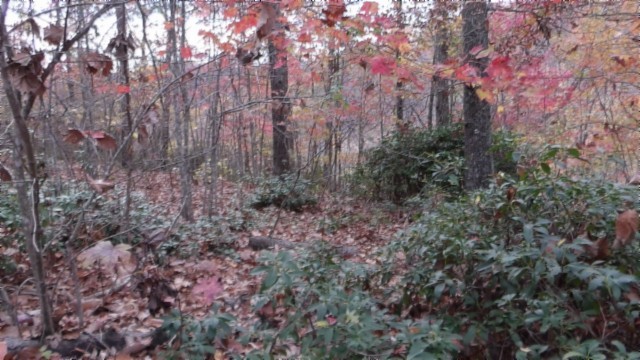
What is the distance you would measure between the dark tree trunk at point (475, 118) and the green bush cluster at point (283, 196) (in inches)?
112

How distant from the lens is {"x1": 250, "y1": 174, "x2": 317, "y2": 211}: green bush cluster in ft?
26.7

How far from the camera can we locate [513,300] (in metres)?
2.39

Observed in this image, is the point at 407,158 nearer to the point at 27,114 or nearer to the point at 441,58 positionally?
the point at 441,58

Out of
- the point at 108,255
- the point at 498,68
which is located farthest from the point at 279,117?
the point at 108,255

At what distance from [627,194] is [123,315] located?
361cm

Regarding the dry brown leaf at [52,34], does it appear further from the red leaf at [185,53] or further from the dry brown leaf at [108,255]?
the red leaf at [185,53]

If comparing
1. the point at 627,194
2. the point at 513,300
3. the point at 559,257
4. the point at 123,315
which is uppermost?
the point at 627,194

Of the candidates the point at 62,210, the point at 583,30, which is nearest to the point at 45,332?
the point at 62,210

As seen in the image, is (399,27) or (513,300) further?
(399,27)

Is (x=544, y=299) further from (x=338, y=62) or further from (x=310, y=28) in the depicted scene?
(x=338, y=62)

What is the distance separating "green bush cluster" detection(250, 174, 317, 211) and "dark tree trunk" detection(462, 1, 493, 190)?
2857 mm

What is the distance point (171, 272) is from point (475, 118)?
4481mm

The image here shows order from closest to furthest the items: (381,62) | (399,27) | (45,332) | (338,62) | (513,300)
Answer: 1. (513,300)
2. (45,332)
3. (381,62)
4. (399,27)
5. (338,62)

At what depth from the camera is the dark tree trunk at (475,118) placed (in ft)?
19.7
